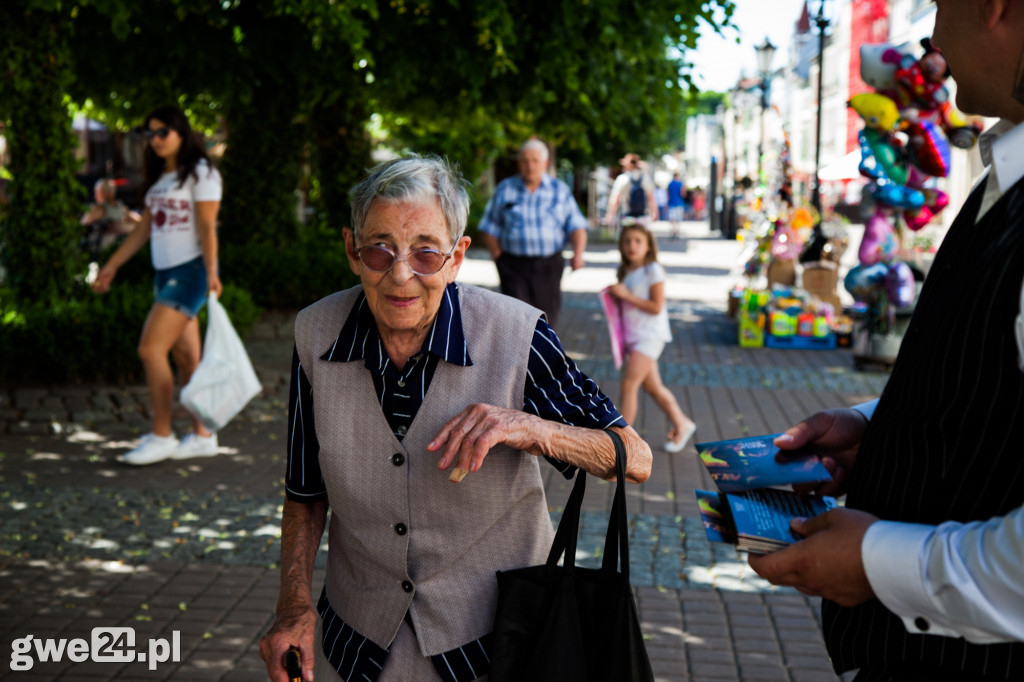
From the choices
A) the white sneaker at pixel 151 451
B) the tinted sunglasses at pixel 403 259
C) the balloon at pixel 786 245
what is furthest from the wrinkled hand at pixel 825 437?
the balloon at pixel 786 245

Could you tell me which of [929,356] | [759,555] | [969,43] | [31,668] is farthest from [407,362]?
[31,668]

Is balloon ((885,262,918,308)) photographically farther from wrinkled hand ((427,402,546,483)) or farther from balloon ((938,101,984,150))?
wrinkled hand ((427,402,546,483))

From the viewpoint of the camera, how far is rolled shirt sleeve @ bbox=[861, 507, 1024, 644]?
1.35 metres

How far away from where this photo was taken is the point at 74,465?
265 inches

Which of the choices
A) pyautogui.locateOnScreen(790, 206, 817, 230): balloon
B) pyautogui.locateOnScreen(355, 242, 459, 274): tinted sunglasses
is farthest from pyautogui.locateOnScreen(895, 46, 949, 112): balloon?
pyautogui.locateOnScreen(355, 242, 459, 274): tinted sunglasses

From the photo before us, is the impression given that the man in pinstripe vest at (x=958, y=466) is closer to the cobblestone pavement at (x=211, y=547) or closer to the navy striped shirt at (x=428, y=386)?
the navy striped shirt at (x=428, y=386)

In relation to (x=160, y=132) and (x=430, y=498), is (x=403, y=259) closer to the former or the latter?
(x=430, y=498)

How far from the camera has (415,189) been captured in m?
2.18

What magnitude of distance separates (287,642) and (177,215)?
15.8ft

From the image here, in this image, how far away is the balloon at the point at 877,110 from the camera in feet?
30.8

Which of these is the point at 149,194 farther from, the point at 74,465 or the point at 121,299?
the point at 121,299

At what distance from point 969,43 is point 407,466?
4.15 ft

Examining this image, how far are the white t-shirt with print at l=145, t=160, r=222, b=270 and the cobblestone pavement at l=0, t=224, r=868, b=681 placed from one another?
1.36 meters

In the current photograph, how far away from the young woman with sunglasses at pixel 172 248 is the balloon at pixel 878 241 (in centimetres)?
638
